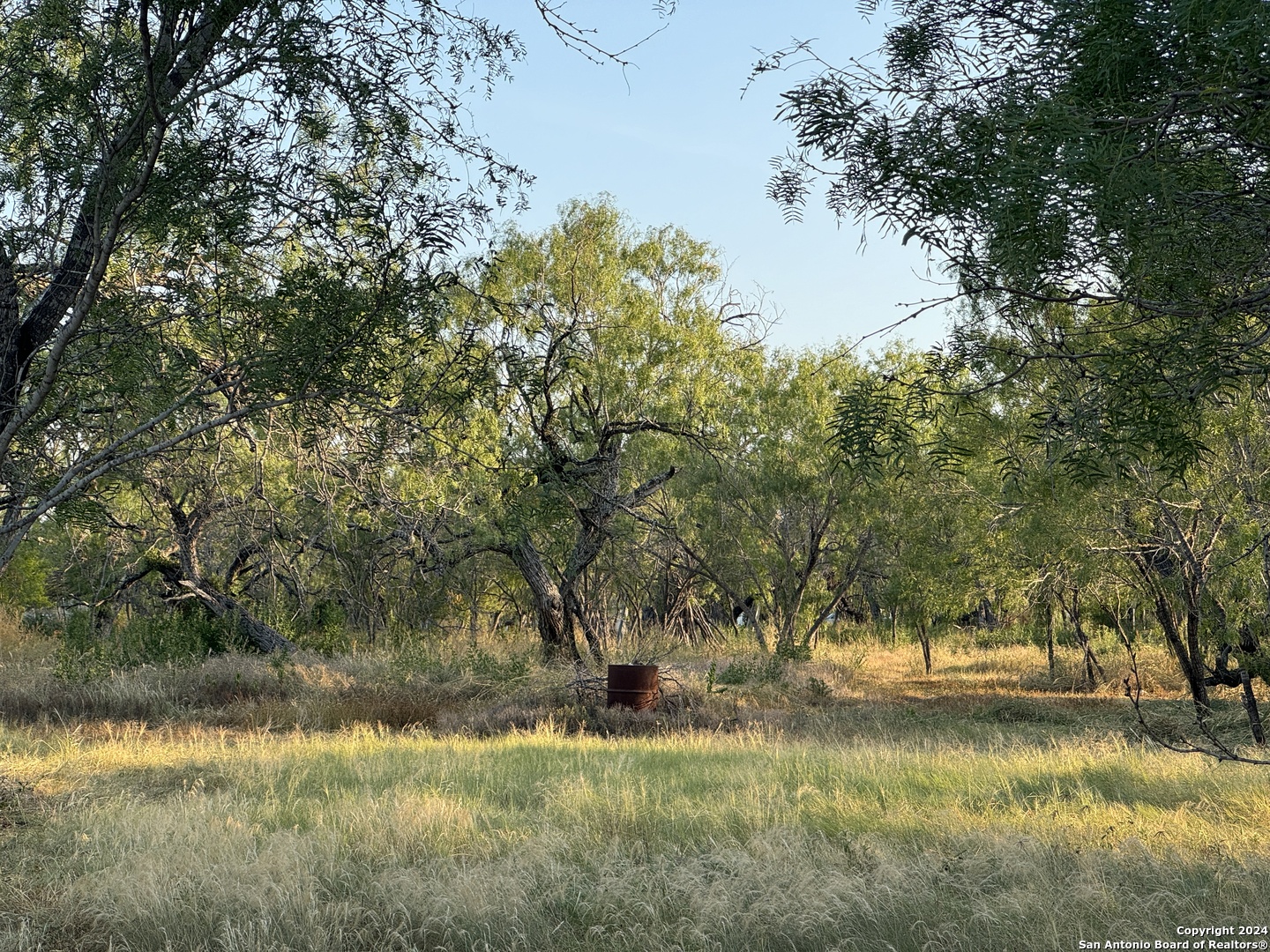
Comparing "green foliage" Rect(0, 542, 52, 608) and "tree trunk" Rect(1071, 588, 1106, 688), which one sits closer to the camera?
"tree trunk" Rect(1071, 588, 1106, 688)

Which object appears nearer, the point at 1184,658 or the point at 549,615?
the point at 1184,658

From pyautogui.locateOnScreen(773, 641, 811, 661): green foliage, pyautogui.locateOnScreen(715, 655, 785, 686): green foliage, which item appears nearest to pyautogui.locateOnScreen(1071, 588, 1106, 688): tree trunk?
pyautogui.locateOnScreen(773, 641, 811, 661): green foliage

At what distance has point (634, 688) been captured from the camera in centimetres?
1445

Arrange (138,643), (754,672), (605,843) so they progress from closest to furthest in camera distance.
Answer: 1. (605,843)
2. (138,643)
3. (754,672)

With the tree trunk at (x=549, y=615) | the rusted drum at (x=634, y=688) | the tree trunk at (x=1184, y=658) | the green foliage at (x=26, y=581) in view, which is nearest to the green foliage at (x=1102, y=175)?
the rusted drum at (x=634, y=688)

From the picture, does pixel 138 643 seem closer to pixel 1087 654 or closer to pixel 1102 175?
pixel 1102 175

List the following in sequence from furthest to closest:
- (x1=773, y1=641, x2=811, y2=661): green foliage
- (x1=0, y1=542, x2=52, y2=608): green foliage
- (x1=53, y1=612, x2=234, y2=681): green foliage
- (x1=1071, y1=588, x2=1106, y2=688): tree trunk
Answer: (x1=0, y1=542, x2=52, y2=608): green foliage, (x1=773, y1=641, x2=811, y2=661): green foliage, (x1=1071, y1=588, x2=1106, y2=688): tree trunk, (x1=53, y1=612, x2=234, y2=681): green foliage

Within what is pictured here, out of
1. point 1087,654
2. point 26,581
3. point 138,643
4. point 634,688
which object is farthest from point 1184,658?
point 26,581

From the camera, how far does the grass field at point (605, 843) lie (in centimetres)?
475

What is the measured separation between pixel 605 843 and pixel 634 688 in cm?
818

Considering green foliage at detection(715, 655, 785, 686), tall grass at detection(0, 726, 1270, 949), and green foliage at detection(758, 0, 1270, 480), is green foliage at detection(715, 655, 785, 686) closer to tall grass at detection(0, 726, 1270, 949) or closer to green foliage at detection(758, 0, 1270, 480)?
tall grass at detection(0, 726, 1270, 949)

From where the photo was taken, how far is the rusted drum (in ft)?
47.3

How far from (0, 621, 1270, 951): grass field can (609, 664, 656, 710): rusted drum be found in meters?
2.11

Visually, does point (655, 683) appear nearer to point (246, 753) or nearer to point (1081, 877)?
point (246, 753)
